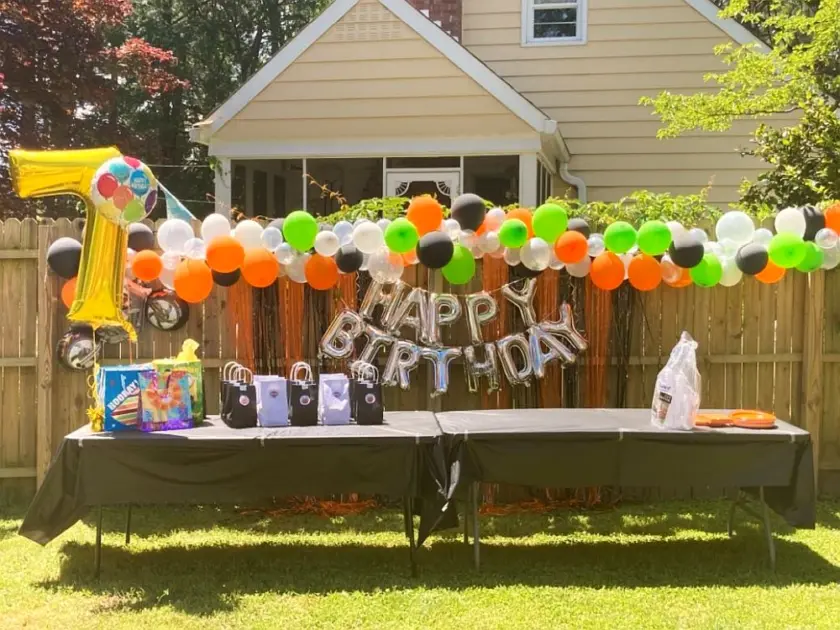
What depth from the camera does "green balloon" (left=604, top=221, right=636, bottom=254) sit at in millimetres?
5117

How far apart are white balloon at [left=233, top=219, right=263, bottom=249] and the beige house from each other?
4.34 m

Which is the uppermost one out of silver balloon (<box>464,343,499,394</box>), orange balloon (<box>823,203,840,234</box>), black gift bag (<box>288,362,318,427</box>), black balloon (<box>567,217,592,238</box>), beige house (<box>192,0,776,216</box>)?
beige house (<box>192,0,776,216</box>)

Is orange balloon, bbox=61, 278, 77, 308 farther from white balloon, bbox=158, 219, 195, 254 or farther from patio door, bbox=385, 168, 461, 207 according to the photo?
patio door, bbox=385, 168, 461, 207

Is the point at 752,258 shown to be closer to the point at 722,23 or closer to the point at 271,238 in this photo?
the point at 271,238

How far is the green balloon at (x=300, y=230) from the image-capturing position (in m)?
5.07

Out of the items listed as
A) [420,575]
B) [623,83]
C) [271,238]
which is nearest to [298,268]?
[271,238]

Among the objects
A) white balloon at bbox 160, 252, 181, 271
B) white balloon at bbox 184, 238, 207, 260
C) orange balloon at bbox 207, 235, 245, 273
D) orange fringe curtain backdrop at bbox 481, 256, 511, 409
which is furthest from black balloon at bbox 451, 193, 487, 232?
white balloon at bbox 160, 252, 181, 271

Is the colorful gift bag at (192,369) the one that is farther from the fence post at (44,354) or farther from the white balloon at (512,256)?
the white balloon at (512,256)

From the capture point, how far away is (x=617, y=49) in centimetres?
1060

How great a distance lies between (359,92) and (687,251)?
18.5 feet

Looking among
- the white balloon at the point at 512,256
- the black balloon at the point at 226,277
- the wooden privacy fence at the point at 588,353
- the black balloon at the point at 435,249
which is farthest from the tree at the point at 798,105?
the black balloon at the point at 226,277

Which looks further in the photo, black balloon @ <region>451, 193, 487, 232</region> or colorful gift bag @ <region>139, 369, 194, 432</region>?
black balloon @ <region>451, 193, 487, 232</region>

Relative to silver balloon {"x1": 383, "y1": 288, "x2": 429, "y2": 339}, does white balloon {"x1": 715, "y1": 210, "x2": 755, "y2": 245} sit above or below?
above

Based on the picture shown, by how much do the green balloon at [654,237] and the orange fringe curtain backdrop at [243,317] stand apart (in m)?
2.64
